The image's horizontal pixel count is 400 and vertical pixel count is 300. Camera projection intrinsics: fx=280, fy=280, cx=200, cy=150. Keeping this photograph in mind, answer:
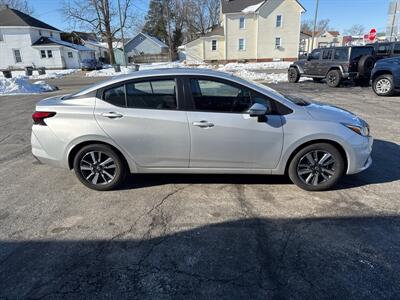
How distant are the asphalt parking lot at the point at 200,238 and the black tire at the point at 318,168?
14 centimetres

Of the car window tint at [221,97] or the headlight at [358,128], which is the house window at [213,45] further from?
the headlight at [358,128]

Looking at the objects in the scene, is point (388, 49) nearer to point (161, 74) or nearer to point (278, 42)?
point (161, 74)

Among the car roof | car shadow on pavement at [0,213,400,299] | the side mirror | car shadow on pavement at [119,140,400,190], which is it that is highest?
the car roof

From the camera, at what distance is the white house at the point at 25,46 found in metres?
41.6

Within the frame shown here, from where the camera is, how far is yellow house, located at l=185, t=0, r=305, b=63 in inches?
1501

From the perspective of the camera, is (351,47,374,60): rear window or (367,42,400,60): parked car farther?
(367,42,400,60): parked car

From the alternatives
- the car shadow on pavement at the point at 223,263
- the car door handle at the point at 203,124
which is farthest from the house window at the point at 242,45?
the car shadow on pavement at the point at 223,263

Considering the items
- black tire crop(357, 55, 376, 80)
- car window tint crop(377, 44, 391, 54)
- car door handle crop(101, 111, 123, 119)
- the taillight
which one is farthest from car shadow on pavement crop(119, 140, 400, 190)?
car window tint crop(377, 44, 391, 54)

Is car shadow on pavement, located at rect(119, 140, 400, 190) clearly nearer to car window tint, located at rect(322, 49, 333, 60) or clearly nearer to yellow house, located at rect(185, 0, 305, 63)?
car window tint, located at rect(322, 49, 333, 60)

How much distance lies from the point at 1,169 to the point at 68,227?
2798mm

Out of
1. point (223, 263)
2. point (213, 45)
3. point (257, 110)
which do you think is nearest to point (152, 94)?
point (257, 110)

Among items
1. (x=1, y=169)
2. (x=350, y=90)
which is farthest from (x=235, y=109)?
(x=350, y=90)

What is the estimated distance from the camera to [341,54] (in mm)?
14086

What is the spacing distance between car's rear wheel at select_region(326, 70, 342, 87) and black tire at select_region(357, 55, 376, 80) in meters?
0.90
